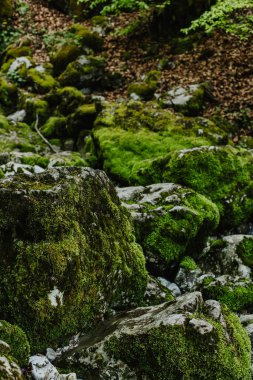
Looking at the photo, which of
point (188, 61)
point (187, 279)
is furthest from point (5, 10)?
point (187, 279)

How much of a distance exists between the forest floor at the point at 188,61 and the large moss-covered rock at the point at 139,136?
2361 millimetres

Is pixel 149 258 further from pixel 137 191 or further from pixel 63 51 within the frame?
pixel 63 51

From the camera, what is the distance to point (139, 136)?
10438 mm

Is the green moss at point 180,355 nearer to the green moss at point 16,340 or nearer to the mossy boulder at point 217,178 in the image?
the green moss at point 16,340

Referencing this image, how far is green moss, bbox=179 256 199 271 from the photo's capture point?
6082 mm

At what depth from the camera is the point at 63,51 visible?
54.8 ft

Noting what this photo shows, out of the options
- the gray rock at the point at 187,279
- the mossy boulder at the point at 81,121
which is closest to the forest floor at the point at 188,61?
the mossy boulder at the point at 81,121

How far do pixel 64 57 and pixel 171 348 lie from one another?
15.0 meters

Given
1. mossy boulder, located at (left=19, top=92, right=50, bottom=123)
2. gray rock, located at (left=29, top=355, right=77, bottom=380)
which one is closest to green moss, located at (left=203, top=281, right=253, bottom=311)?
gray rock, located at (left=29, top=355, right=77, bottom=380)

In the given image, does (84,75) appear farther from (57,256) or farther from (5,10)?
(57,256)

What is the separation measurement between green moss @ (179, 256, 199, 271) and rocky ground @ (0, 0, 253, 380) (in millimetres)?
35

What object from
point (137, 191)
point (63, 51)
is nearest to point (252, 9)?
point (63, 51)

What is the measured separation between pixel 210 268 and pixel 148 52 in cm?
1234

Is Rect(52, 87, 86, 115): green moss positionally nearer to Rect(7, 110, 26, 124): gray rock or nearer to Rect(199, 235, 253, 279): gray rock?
Rect(7, 110, 26, 124): gray rock
